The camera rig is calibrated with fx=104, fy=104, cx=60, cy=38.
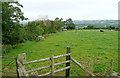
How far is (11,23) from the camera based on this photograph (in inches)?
397

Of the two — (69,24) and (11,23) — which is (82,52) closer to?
(11,23)

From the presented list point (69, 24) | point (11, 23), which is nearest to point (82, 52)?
point (11, 23)

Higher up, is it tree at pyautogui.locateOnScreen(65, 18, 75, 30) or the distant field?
tree at pyautogui.locateOnScreen(65, 18, 75, 30)

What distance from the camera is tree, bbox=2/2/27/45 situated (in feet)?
30.7

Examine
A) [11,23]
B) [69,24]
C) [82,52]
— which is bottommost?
[82,52]

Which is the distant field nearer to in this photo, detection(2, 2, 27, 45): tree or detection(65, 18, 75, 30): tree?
detection(2, 2, 27, 45): tree

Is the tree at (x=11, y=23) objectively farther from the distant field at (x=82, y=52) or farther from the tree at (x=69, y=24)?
the tree at (x=69, y=24)

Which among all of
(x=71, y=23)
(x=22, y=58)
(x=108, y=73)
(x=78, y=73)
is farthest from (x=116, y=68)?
(x=71, y=23)

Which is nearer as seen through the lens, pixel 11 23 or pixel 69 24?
pixel 11 23

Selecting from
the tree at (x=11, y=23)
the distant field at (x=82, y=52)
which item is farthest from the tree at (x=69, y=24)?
the tree at (x=11, y=23)

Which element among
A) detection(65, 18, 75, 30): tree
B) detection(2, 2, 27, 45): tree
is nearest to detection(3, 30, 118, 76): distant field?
detection(2, 2, 27, 45): tree

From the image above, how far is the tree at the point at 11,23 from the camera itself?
9.35 m

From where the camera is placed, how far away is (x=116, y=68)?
20.0ft

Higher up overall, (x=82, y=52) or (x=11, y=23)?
(x=11, y=23)
